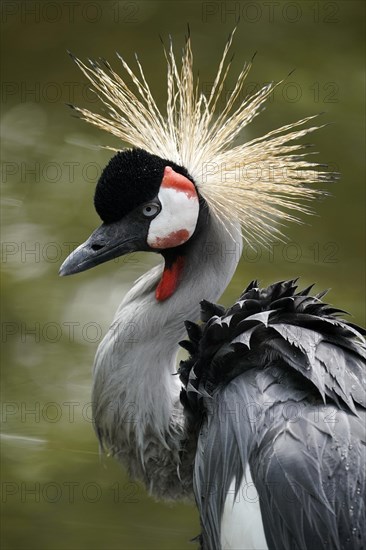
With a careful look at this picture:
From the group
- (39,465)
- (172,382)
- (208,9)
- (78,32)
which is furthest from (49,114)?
(172,382)

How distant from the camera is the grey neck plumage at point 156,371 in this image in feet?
7.61

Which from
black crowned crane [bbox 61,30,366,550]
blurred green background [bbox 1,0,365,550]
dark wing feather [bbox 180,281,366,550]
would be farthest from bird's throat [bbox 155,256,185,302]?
blurred green background [bbox 1,0,365,550]

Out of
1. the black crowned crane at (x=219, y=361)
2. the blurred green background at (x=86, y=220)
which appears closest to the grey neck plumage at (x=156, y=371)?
the black crowned crane at (x=219, y=361)

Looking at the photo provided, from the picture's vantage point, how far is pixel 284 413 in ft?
6.83

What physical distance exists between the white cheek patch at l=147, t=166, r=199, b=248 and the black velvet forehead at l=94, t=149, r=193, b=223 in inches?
0.8

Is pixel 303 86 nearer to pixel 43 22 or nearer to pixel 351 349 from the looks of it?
pixel 43 22

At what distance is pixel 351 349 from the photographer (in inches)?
86.0

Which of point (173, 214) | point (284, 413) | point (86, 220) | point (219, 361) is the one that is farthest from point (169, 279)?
point (86, 220)

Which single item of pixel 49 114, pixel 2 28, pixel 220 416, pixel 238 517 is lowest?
pixel 238 517

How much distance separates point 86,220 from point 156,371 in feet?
6.74

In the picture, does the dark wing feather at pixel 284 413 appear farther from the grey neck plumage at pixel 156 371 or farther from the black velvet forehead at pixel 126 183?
the black velvet forehead at pixel 126 183

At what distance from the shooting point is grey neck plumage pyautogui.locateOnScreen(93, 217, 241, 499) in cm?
232

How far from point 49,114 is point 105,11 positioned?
0.53 meters

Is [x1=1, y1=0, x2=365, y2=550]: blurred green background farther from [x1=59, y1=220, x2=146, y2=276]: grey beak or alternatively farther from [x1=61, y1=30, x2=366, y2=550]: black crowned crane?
[x1=59, y1=220, x2=146, y2=276]: grey beak
